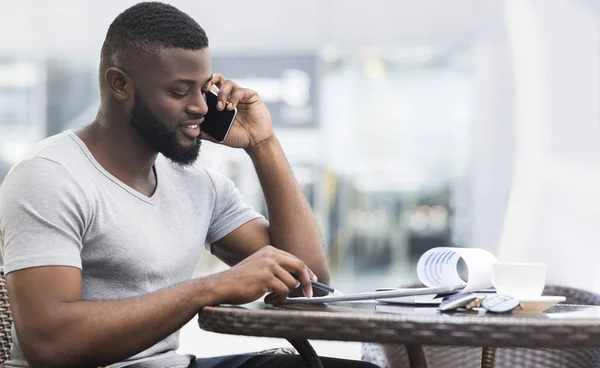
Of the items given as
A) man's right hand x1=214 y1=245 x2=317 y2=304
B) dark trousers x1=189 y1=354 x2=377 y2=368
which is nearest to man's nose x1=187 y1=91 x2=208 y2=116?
man's right hand x1=214 y1=245 x2=317 y2=304

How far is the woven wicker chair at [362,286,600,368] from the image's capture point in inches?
96.5

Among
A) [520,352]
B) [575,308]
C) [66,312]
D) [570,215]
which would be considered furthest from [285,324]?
[570,215]

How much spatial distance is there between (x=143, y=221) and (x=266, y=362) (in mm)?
408

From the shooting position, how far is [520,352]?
8.36 ft

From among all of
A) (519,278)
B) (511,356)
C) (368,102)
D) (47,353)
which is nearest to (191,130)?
(47,353)

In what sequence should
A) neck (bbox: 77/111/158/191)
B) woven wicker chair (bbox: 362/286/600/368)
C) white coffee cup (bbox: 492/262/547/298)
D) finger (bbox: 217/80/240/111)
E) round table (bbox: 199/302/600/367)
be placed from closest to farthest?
1. round table (bbox: 199/302/600/367)
2. white coffee cup (bbox: 492/262/547/298)
3. neck (bbox: 77/111/158/191)
4. finger (bbox: 217/80/240/111)
5. woven wicker chair (bbox: 362/286/600/368)

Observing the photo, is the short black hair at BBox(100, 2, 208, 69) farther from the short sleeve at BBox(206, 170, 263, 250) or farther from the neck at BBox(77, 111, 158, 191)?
the short sleeve at BBox(206, 170, 263, 250)

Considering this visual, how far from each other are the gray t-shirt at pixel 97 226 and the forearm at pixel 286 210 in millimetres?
245

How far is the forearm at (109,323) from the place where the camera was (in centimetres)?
163

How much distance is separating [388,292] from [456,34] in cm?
492

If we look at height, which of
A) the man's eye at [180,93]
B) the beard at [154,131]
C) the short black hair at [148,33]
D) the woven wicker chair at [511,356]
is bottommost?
the woven wicker chair at [511,356]

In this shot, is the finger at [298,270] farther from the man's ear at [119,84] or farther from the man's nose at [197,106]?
the man's ear at [119,84]

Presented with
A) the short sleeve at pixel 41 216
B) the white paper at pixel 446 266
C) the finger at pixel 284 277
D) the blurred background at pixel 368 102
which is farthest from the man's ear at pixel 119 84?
the blurred background at pixel 368 102

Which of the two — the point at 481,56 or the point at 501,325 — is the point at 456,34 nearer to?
the point at 481,56
